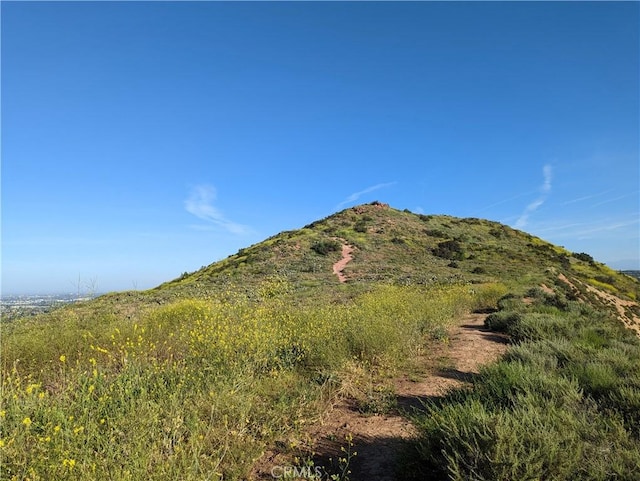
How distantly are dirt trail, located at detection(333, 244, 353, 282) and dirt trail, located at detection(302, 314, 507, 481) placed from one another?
70.2 feet

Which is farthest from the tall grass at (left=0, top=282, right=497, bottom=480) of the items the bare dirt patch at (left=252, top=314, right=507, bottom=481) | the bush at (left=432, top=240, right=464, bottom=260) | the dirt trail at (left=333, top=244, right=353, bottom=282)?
the bush at (left=432, top=240, right=464, bottom=260)

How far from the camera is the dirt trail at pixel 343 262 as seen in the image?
103ft

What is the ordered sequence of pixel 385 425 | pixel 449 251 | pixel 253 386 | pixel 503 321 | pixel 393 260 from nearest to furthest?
pixel 385 425
pixel 253 386
pixel 503 321
pixel 393 260
pixel 449 251

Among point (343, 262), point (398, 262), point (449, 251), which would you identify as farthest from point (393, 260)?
point (449, 251)

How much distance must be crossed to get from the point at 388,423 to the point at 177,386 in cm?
272

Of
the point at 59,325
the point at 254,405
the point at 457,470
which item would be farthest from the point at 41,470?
the point at 59,325

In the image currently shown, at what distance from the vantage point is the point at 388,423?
504 cm

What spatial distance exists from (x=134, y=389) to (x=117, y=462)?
4.23 feet

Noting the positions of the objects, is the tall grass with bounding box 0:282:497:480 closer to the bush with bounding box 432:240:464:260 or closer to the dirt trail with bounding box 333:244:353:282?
the dirt trail with bounding box 333:244:353:282

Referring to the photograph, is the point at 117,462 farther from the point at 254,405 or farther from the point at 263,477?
the point at 254,405

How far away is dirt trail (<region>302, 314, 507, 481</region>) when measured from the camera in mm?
4078

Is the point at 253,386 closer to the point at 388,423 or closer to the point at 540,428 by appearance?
the point at 388,423

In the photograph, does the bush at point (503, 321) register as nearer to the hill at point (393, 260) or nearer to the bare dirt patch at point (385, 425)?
the bare dirt patch at point (385, 425)

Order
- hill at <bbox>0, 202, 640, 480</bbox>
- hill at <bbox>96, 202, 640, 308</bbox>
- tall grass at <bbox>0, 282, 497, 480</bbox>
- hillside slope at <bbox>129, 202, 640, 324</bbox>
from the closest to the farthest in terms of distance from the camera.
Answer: tall grass at <bbox>0, 282, 497, 480</bbox> < hill at <bbox>0, 202, 640, 480</bbox> < hillside slope at <bbox>129, 202, 640, 324</bbox> < hill at <bbox>96, 202, 640, 308</bbox>
